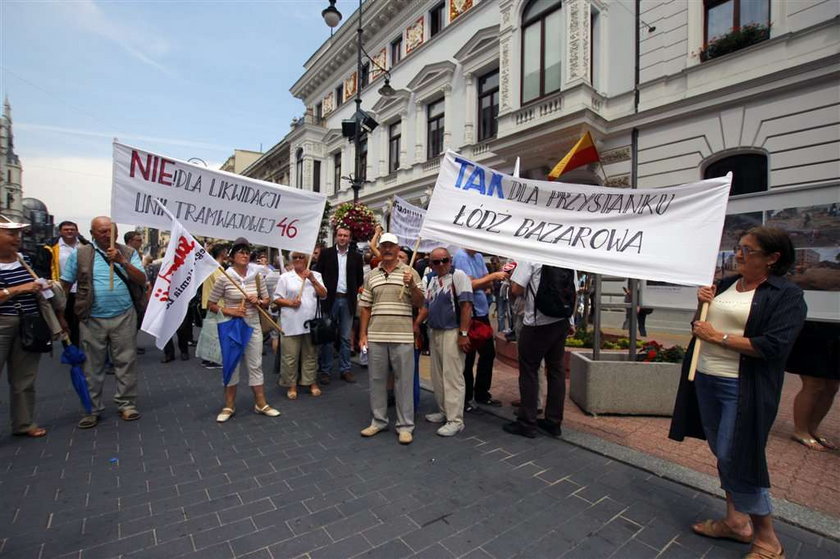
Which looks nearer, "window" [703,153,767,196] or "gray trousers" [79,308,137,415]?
"gray trousers" [79,308,137,415]

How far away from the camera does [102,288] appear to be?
432cm

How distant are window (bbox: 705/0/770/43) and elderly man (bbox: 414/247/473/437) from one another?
36.1ft

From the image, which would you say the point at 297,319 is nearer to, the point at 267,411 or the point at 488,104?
the point at 267,411

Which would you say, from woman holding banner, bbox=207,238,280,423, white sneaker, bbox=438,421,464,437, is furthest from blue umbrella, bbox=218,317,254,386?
white sneaker, bbox=438,421,464,437

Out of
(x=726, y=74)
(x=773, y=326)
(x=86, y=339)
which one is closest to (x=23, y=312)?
(x=86, y=339)

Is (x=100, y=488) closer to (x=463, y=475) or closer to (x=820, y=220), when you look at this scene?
(x=463, y=475)

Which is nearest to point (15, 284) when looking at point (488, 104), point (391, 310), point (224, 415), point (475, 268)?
point (224, 415)

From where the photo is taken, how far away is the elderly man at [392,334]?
160 inches

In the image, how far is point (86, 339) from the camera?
4.34m

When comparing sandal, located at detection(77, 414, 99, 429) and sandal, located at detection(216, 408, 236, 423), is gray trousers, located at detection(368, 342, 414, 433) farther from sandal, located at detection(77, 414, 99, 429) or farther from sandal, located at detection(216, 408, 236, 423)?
sandal, located at detection(77, 414, 99, 429)

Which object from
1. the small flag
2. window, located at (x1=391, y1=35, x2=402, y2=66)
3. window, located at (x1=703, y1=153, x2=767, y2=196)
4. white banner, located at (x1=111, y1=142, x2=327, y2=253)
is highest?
window, located at (x1=391, y1=35, x2=402, y2=66)

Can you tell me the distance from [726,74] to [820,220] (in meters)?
4.15

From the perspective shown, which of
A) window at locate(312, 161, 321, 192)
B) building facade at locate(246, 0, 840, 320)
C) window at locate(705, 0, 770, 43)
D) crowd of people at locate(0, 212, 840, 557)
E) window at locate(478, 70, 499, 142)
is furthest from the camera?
window at locate(312, 161, 321, 192)

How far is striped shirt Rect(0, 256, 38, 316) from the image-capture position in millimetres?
3801
